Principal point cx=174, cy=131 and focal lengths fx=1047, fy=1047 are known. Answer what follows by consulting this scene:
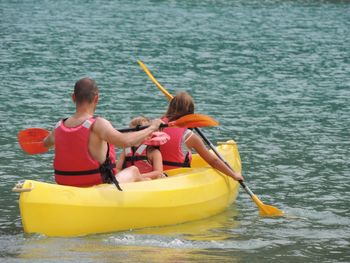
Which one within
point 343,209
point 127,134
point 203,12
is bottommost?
point 203,12

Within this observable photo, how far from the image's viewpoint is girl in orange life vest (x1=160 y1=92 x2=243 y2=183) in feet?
33.7

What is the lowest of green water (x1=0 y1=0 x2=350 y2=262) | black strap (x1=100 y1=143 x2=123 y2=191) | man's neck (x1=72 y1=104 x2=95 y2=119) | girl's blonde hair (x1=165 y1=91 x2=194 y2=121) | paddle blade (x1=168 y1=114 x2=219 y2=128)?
green water (x1=0 y1=0 x2=350 y2=262)

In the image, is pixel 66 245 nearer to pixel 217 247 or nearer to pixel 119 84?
pixel 217 247

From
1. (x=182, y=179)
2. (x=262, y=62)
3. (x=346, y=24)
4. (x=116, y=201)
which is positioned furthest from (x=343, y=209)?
(x=346, y=24)

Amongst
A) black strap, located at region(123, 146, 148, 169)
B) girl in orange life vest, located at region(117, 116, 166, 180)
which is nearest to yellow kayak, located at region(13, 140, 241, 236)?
girl in orange life vest, located at region(117, 116, 166, 180)

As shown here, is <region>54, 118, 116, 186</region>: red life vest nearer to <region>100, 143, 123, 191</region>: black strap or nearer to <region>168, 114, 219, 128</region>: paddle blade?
<region>100, 143, 123, 191</region>: black strap

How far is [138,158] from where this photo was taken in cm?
1045

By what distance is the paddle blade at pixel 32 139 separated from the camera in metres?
9.80

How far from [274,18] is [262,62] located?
1411 cm

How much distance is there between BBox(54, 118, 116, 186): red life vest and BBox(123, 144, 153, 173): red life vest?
1.04m

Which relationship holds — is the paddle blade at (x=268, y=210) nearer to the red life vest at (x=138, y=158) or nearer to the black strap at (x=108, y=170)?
the red life vest at (x=138, y=158)

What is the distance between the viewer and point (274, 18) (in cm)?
4003

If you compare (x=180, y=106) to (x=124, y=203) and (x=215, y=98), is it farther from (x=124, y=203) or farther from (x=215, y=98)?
(x=215, y=98)

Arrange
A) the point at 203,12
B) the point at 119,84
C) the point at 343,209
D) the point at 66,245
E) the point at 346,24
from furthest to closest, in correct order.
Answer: the point at 203,12 < the point at 346,24 < the point at 119,84 < the point at 343,209 < the point at 66,245
